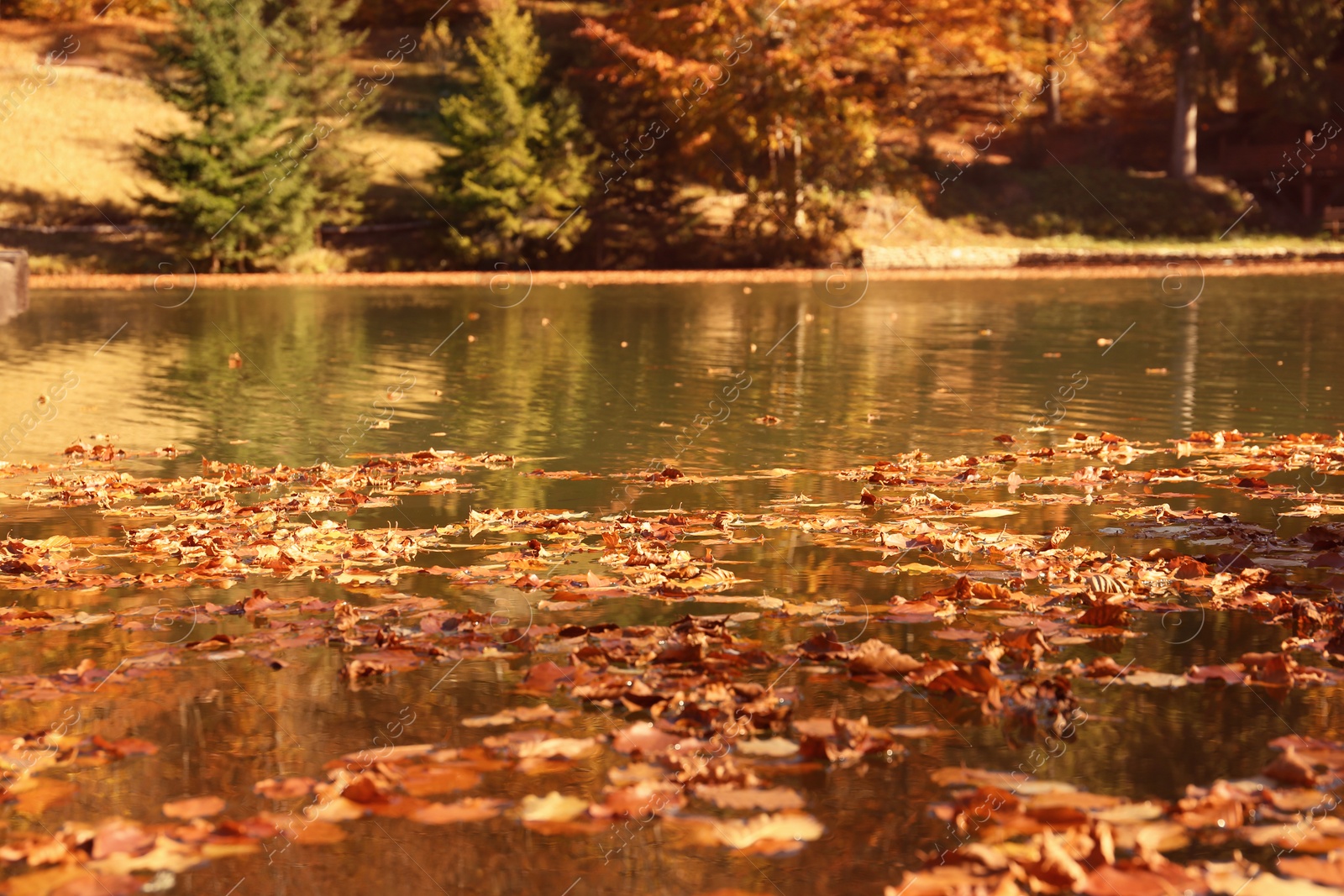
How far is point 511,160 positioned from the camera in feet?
131

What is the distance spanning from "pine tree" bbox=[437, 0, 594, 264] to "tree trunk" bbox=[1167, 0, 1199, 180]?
63.7 ft

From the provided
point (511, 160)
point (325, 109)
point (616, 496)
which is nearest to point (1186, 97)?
point (511, 160)

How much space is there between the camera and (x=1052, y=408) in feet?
43.4

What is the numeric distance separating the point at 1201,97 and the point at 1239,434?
44778 mm

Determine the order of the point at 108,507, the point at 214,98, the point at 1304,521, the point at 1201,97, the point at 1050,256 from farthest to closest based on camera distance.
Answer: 1. the point at 1201,97
2. the point at 1050,256
3. the point at 214,98
4. the point at 108,507
5. the point at 1304,521

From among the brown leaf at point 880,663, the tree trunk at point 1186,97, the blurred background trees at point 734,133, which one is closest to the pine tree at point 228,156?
the blurred background trees at point 734,133

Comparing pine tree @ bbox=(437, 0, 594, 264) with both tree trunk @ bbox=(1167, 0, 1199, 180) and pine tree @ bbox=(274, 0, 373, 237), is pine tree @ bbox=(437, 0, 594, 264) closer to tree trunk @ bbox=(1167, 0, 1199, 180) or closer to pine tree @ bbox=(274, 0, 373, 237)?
pine tree @ bbox=(274, 0, 373, 237)

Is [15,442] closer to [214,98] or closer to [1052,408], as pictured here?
[1052,408]

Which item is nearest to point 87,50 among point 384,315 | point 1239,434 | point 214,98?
point 214,98

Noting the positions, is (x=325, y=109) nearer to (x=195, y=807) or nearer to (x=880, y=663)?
(x=880, y=663)

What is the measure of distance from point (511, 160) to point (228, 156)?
6869mm

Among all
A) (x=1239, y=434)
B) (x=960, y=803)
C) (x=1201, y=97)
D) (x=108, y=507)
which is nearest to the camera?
(x=960, y=803)

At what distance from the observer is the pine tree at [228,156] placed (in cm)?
3747

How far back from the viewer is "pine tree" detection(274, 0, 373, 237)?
40.3m
